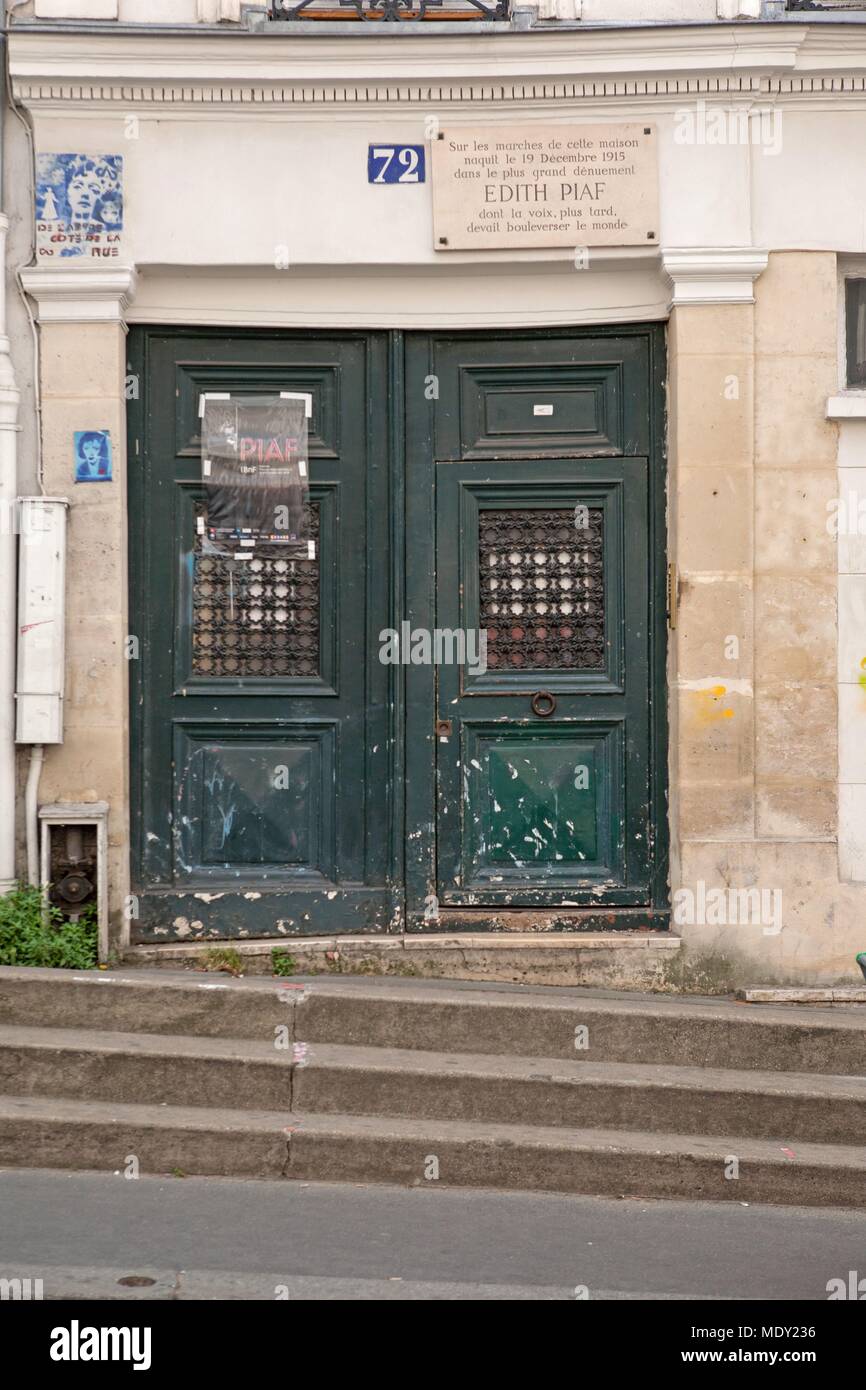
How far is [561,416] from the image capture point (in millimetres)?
7547

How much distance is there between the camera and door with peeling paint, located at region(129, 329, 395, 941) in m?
7.46

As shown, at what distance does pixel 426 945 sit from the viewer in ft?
23.7

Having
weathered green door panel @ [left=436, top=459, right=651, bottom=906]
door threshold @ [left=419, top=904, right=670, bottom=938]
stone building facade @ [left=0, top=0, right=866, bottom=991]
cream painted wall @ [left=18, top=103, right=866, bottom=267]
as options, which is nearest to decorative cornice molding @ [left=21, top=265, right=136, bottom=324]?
stone building facade @ [left=0, top=0, right=866, bottom=991]

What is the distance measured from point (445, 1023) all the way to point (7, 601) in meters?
2.81

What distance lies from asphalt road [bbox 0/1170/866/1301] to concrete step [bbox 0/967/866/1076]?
35.1 inches

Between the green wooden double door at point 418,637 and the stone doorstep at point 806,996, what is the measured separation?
0.72 meters

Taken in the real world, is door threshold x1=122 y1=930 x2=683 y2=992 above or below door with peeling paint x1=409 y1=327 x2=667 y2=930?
below

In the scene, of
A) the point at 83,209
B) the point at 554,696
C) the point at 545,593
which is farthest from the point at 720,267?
the point at 83,209

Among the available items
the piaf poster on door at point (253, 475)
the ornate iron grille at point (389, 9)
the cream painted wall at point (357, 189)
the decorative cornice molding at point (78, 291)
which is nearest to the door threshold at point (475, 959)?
the piaf poster on door at point (253, 475)

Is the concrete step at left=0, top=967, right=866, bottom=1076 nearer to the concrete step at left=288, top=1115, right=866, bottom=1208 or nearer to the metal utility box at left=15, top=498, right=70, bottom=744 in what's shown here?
the concrete step at left=288, top=1115, right=866, bottom=1208

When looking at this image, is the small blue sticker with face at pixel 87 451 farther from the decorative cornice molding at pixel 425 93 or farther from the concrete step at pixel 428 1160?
the concrete step at pixel 428 1160

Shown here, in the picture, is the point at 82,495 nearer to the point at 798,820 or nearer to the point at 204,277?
the point at 204,277

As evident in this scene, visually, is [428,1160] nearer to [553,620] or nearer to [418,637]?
[418,637]

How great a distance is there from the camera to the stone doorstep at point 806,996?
7.05 metres
